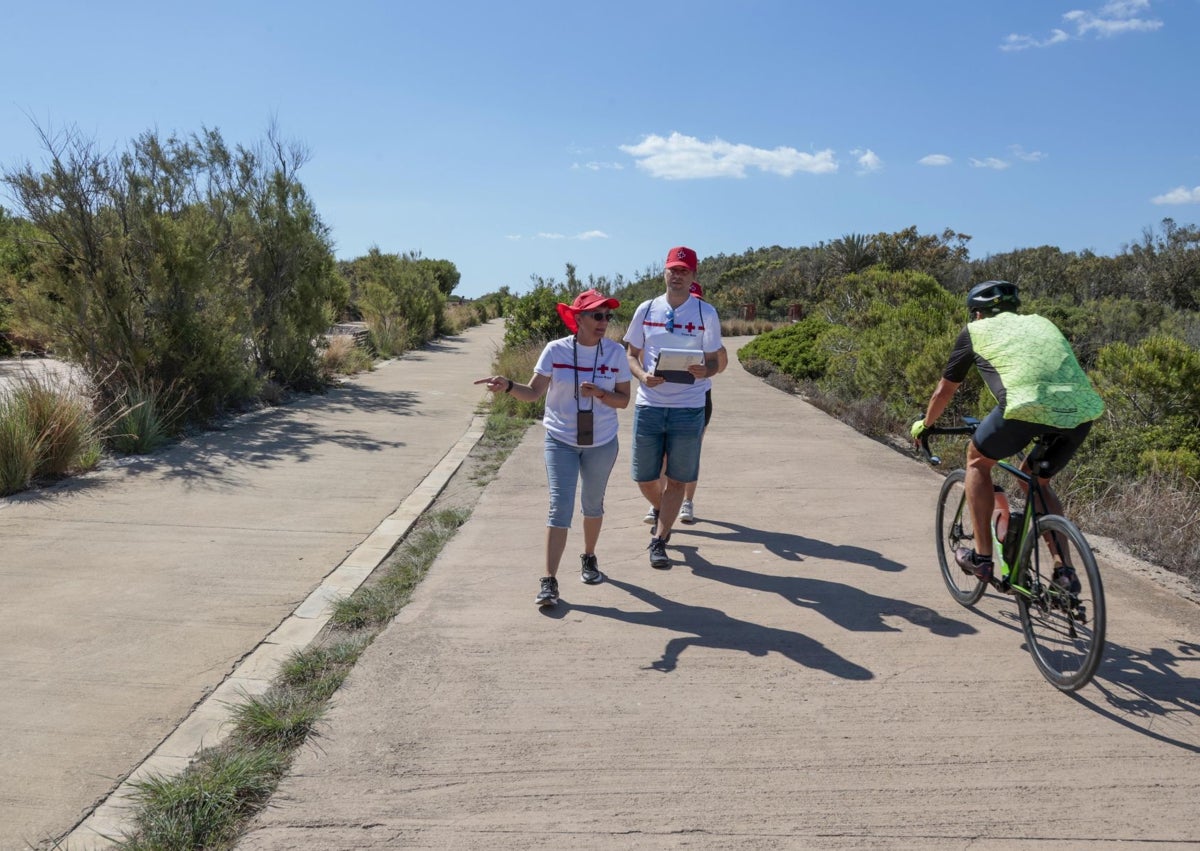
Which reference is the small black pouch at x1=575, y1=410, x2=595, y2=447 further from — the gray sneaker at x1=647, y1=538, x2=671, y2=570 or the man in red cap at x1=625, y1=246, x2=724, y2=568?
the gray sneaker at x1=647, y1=538, x2=671, y2=570

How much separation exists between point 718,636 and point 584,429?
1306 millimetres

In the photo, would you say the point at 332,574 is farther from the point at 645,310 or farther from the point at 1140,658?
the point at 1140,658

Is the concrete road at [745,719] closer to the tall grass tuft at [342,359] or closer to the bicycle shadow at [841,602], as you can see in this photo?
the bicycle shadow at [841,602]

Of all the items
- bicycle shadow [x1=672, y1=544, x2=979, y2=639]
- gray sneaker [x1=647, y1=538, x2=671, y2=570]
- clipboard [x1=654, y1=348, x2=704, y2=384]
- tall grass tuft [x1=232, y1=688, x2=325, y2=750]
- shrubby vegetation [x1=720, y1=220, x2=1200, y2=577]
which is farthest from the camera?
shrubby vegetation [x1=720, y1=220, x2=1200, y2=577]

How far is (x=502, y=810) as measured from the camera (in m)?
3.12

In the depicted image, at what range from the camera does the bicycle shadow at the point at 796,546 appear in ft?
19.7

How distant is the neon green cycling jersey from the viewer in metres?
4.03

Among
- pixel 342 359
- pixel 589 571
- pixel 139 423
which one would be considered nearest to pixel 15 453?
pixel 139 423

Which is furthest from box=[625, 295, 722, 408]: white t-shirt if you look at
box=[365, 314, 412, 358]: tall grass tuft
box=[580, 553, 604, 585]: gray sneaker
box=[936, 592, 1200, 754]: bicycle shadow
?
box=[365, 314, 412, 358]: tall grass tuft

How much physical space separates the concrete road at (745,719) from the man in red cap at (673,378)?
655 mm

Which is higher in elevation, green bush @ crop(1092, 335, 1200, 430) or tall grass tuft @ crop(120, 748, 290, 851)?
green bush @ crop(1092, 335, 1200, 430)

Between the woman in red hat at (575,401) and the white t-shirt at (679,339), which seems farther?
the white t-shirt at (679,339)

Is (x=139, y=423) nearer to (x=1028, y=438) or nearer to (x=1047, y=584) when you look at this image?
(x=1028, y=438)

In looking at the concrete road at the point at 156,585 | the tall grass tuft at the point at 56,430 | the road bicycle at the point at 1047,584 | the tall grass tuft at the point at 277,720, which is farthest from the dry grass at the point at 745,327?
the tall grass tuft at the point at 277,720
